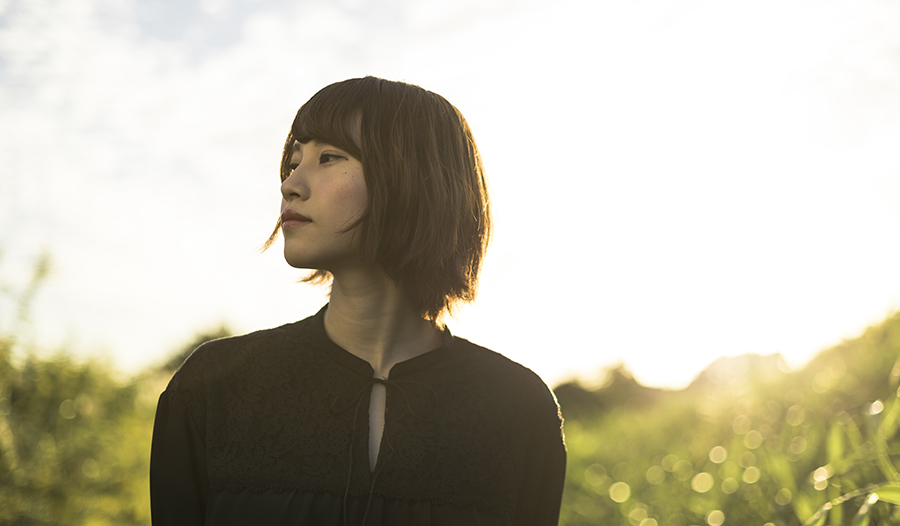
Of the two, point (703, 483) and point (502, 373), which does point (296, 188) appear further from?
point (703, 483)

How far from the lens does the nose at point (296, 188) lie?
5.74 feet

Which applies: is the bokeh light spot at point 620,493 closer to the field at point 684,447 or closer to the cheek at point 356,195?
the field at point 684,447

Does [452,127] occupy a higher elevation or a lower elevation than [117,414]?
higher

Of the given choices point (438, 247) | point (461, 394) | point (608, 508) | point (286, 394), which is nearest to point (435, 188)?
point (438, 247)

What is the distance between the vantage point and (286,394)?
175 centimetres

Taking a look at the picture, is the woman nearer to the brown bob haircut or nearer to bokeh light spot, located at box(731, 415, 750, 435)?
the brown bob haircut

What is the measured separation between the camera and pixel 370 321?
6.16ft

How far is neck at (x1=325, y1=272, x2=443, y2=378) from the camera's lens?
1.86 m

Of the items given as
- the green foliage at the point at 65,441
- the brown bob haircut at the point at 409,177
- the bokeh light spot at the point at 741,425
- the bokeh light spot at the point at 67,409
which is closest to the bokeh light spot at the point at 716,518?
the bokeh light spot at the point at 741,425

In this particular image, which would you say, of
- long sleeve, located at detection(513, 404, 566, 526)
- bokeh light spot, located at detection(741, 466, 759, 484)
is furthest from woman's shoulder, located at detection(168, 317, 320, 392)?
bokeh light spot, located at detection(741, 466, 759, 484)

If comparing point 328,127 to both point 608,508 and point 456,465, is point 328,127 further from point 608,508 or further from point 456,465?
point 608,508

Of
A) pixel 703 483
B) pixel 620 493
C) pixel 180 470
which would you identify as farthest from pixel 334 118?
pixel 620 493

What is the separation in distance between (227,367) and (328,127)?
0.79 metres

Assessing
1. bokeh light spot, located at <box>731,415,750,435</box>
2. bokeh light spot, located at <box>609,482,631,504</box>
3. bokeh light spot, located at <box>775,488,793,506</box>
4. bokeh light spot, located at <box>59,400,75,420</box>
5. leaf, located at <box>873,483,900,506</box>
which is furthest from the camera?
bokeh light spot, located at <box>59,400,75,420</box>
